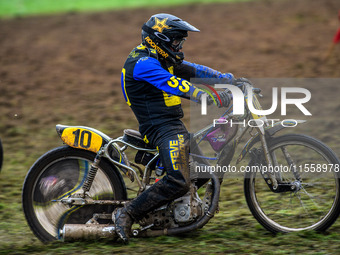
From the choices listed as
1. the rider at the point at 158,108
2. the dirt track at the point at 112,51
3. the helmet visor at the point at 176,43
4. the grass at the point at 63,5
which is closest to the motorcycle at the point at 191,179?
the rider at the point at 158,108

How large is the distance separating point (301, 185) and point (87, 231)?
2.05m

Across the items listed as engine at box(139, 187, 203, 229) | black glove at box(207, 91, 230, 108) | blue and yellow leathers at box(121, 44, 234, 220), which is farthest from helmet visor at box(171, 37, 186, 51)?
engine at box(139, 187, 203, 229)

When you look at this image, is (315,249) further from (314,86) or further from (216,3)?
(216,3)

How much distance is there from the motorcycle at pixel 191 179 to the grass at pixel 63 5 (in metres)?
15.8

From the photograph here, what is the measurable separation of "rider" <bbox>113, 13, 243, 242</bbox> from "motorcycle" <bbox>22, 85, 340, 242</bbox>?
16cm

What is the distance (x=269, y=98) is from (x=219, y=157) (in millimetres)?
5473

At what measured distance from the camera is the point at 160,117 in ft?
17.6

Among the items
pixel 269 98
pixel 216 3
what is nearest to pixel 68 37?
pixel 216 3

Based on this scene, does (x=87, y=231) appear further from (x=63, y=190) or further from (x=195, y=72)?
(x=195, y=72)

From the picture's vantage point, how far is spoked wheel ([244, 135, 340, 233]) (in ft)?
17.7

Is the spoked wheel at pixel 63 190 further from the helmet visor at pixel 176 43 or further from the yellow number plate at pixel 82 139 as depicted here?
the helmet visor at pixel 176 43

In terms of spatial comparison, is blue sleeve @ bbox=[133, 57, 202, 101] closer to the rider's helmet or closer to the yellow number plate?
the rider's helmet

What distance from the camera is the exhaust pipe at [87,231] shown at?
5527 millimetres

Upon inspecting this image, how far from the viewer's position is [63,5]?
877 inches
